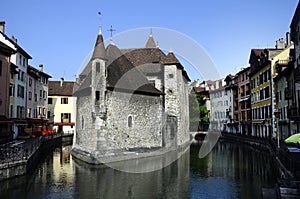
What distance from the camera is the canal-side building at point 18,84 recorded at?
31.2 m

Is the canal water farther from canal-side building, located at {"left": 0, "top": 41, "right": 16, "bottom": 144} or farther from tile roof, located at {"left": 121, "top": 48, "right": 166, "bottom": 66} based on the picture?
tile roof, located at {"left": 121, "top": 48, "right": 166, "bottom": 66}

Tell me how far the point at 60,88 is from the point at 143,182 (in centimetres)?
4112

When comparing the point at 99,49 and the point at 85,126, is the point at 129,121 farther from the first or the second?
the point at 99,49

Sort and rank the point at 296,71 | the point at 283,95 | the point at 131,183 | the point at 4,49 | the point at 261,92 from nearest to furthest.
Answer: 1. the point at 131,183
2. the point at 296,71
3. the point at 4,49
4. the point at 283,95
5. the point at 261,92

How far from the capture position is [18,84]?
1300 inches

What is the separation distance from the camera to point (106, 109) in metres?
22.1

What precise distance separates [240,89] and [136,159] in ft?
116

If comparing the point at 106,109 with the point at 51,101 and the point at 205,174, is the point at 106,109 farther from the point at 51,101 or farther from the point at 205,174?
the point at 51,101

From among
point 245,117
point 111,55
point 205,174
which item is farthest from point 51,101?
point 205,174

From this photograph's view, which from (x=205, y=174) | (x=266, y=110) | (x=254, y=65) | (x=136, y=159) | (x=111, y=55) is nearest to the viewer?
(x=205, y=174)

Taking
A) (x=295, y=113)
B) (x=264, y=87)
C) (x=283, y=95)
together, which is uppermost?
(x=264, y=87)

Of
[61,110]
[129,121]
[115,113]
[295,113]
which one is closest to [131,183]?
[115,113]

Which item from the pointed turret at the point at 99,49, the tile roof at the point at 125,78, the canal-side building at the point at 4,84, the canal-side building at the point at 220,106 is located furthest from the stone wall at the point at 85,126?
the canal-side building at the point at 220,106

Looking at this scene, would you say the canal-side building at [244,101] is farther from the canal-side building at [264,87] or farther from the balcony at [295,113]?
the balcony at [295,113]
